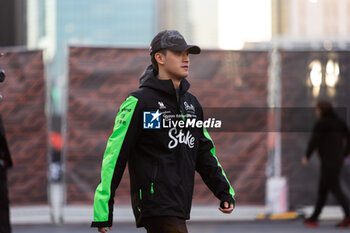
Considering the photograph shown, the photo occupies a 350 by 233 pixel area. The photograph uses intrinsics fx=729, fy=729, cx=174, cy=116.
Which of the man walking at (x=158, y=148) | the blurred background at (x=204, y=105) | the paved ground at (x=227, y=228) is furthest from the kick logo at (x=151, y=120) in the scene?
the blurred background at (x=204, y=105)

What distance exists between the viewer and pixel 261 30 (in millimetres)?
111562

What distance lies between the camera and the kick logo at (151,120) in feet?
14.6

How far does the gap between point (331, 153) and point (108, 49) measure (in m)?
3.72

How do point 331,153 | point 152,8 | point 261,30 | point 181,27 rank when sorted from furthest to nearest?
point 181,27 < point 152,8 < point 261,30 < point 331,153

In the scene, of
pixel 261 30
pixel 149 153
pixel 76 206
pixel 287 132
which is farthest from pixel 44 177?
pixel 261 30

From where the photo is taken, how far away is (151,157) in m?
4.45

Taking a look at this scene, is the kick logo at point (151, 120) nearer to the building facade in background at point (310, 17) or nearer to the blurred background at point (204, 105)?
the blurred background at point (204, 105)

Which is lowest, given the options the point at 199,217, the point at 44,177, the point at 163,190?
the point at 199,217

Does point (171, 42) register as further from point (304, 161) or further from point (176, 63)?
point (304, 161)

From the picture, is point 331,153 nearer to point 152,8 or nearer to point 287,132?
point 287,132

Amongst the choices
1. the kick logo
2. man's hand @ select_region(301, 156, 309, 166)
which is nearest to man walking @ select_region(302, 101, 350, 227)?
man's hand @ select_region(301, 156, 309, 166)

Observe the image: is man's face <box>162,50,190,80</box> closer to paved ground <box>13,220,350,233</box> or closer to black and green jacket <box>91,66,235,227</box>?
black and green jacket <box>91,66,235,227</box>

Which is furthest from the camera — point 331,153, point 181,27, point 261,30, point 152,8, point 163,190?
point 181,27

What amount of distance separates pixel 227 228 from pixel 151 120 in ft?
22.2
